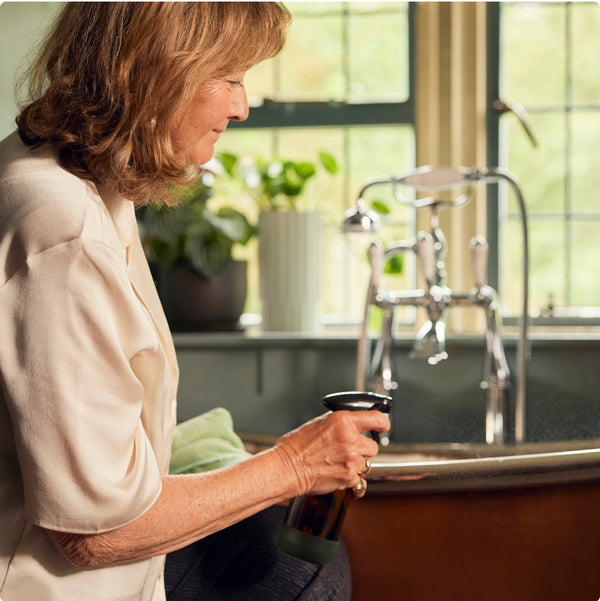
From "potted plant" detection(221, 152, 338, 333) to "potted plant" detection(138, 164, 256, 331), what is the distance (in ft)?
0.22

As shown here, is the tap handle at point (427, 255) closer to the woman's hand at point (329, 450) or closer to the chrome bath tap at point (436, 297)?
the chrome bath tap at point (436, 297)

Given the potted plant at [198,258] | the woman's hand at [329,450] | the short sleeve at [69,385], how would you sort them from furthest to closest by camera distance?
the potted plant at [198,258] → the woman's hand at [329,450] → the short sleeve at [69,385]

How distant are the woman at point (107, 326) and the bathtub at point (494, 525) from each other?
1.04 feet

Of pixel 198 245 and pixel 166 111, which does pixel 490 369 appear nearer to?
pixel 198 245

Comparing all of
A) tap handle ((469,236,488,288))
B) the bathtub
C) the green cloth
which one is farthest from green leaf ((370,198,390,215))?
the bathtub

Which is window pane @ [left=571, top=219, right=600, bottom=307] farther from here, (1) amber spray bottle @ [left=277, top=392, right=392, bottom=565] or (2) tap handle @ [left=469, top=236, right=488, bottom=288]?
(1) amber spray bottle @ [left=277, top=392, right=392, bottom=565]

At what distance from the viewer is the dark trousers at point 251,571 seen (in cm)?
104

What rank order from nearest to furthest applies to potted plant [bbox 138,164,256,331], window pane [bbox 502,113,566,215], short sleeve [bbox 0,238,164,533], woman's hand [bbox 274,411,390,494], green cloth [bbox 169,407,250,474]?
short sleeve [bbox 0,238,164,533] → woman's hand [bbox 274,411,390,494] → green cloth [bbox 169,407,250,474] → potted plant [bbox 138,164,256,331] → window pane [bbox 502,113,566,215]

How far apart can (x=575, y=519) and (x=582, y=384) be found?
83 cm

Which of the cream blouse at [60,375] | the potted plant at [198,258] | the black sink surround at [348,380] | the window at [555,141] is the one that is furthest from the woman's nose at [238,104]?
the window at [555,141]

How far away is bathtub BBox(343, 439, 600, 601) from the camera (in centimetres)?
111

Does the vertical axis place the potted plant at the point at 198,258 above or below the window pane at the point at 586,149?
below

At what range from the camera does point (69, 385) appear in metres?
0.66

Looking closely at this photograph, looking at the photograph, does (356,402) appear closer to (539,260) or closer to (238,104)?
(238,104)
